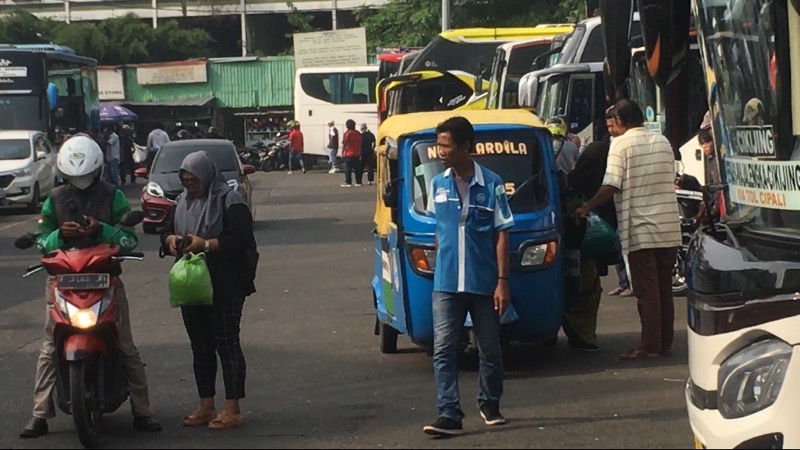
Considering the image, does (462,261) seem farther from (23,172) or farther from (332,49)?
(332,49)

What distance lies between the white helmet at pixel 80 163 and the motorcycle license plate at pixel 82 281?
54 centimetres

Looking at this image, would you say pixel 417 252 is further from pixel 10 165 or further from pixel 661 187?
pixel 10 165

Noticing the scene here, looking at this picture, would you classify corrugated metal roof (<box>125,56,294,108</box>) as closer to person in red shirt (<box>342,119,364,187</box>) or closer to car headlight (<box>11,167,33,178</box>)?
person in red shirt (<box>342,119,364,187</box>)

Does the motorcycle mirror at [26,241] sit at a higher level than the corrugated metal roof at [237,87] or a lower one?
higher

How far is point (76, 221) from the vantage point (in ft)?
26.3

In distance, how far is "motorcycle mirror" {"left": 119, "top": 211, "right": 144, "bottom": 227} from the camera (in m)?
7.77

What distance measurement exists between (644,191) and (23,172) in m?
20.1

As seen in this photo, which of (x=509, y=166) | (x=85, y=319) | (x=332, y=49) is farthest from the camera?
(x=332, y=49)

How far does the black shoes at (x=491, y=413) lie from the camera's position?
8.00 metres

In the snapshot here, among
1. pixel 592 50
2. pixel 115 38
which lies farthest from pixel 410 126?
pixel 115 38

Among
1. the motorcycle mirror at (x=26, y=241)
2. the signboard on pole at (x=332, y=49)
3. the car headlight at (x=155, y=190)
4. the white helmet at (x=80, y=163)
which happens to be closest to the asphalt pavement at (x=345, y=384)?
the motorcycle mirror at (x=26, y=241)

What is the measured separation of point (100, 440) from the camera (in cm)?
803

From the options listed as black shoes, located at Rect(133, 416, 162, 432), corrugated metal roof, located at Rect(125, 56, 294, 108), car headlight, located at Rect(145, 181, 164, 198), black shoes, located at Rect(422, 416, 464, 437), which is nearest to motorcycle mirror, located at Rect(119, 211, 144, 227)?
A: black shoes, located at Rect(133, 416, 162, 432)

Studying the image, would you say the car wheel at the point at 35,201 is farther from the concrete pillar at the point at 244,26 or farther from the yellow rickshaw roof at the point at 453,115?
the concrete pillar at the point at 244,26
